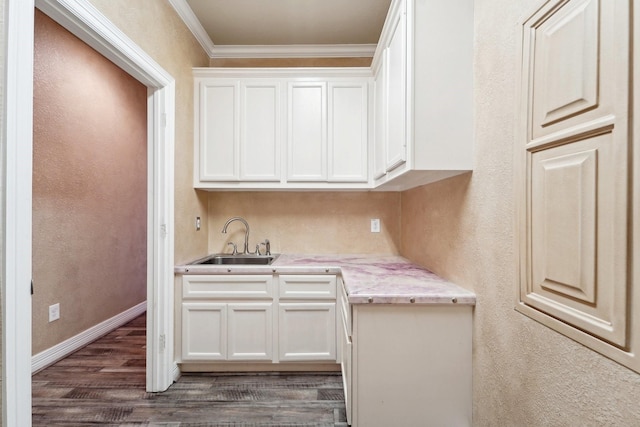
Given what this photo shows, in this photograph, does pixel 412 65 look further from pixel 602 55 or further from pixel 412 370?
pixel 412 370

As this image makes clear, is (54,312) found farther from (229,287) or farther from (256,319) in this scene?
(256,319)

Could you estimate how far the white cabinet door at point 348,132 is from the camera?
103 inches

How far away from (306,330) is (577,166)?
195 centimetres

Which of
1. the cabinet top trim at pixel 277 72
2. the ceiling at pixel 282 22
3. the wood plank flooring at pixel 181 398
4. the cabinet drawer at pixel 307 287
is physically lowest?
the wood plank flooring at pixel 181 398

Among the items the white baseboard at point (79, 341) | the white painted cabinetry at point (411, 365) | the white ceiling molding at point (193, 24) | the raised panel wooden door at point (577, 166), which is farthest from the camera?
the white baseboard at point (79, 341)

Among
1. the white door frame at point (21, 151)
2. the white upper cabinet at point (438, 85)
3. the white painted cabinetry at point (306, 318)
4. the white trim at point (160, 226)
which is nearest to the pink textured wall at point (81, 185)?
the white trim at point (160, 226)

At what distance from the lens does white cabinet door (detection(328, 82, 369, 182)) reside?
2607 millimetres

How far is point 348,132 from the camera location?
262cm

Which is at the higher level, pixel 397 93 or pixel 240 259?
pixel 397 93

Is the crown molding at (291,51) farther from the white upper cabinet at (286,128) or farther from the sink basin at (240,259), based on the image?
the sink basin at (240,259)

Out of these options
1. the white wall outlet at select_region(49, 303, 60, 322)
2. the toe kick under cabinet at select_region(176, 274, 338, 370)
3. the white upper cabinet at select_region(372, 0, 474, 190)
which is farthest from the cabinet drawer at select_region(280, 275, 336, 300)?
the white wall outlet at select_region(49, 303, 60, 322)

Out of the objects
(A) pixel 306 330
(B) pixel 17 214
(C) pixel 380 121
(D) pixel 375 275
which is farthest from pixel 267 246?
(B) pixel 17 214

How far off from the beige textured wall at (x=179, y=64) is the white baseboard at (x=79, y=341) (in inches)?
50.0

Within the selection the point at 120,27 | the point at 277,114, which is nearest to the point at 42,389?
the point at 120,27
